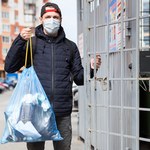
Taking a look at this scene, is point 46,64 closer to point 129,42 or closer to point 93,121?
point 93,121

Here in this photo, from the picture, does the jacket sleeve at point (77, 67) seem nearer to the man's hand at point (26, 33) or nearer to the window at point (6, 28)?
the man's hand at point (26, 33)

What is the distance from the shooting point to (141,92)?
3.87 metres

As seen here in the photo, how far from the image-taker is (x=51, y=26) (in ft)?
9.80

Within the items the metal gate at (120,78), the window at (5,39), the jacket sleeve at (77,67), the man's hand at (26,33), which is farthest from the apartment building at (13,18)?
the man's hand at (26,33)

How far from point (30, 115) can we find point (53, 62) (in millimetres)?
512

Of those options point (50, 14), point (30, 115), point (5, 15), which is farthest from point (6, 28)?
point (30, 115)

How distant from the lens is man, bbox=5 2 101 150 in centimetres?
299

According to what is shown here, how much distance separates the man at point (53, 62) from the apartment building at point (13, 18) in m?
47.7

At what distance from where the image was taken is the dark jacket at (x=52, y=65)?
9.79 feet

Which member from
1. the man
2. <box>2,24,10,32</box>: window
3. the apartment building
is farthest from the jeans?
<box>2,24,10,32</box>: window

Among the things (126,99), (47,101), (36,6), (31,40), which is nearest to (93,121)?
(126,99)

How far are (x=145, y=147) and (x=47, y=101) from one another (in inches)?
59.2

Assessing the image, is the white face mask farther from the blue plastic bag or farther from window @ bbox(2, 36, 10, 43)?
window @ bbox(2, 36, 10, 43)

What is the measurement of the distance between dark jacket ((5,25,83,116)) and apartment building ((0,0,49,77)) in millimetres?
47771
